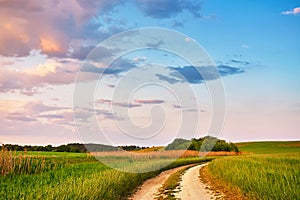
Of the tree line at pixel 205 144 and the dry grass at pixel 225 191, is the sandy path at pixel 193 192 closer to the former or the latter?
the dry grass at pixel 225 191

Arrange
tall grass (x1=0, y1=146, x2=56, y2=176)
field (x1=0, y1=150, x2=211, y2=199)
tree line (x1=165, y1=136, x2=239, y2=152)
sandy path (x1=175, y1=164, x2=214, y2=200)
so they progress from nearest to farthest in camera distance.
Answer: field (x1=0, y1=150, x2=211, y2=199)
sandy path (x1=175, y1=164, x2=214, y2=200)
tall grass (x1=0, y1=146, x2=56, y2=176)
tree line (x1=165, y1=136, x2=239, y2=152)

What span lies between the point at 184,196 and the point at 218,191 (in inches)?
81.8

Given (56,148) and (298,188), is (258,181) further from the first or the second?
(56,148)

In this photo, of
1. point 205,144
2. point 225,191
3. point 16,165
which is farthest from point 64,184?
point 205,144

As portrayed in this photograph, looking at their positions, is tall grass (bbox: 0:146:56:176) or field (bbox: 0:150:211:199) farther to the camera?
tall grass (bbox: 0:146:56:176)

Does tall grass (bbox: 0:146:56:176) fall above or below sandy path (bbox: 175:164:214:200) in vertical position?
above

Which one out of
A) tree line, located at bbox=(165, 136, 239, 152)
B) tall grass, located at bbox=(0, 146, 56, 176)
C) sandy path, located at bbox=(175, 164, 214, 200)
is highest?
tree line, located at bbox=(165, 136, 239, 152)

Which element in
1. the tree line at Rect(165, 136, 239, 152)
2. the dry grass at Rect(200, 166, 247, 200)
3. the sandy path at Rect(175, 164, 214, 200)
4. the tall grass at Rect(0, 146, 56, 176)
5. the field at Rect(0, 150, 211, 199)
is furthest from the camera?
the tree line at Rect(165, 136, 239, 152)

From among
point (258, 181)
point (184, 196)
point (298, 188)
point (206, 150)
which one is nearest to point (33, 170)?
point (184, 196)

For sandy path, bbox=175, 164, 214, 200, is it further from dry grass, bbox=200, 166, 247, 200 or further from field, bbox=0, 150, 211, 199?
field, bbox=0, 150, 211, 199

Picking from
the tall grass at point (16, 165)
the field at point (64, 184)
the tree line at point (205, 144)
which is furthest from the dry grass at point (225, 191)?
the tree line at point (205, 144)

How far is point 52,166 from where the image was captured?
80.6ft

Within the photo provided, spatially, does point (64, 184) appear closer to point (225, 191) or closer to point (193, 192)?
point (193, 192)

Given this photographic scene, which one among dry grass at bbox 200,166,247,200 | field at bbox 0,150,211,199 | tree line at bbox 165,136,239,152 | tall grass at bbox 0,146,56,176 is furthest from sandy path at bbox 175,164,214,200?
tree line at bbox 165,136,239,152
